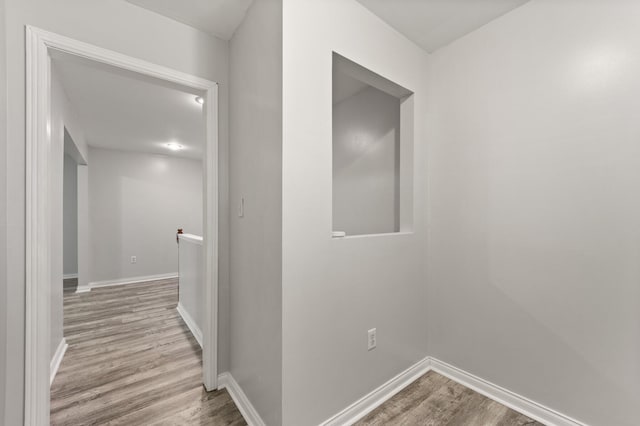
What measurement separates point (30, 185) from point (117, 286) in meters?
4.35

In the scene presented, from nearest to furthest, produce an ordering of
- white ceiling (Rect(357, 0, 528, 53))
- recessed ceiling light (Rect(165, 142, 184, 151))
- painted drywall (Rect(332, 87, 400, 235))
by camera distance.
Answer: white ceiling (Rect(357, 0, 528, 53)) < painted drywall (Rect(332, 87, 400, 235)) < recessed ceiling light (Rect(165, 142, 184, 151))

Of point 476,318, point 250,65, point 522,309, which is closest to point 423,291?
point 476,318

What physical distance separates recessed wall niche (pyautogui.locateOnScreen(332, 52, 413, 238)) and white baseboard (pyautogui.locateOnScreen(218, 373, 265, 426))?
4.45 feet

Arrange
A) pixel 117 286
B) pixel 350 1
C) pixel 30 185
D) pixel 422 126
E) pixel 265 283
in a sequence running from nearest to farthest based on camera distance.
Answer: pixel 30 185, pixel 265 283, pixel 350 1, pixel 422 126, pixel 117 286

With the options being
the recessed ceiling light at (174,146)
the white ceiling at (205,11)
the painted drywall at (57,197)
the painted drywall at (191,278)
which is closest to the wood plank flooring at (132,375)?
the painted drywall at (191,278)

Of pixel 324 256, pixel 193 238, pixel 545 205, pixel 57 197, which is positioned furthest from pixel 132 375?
pixel 545 205

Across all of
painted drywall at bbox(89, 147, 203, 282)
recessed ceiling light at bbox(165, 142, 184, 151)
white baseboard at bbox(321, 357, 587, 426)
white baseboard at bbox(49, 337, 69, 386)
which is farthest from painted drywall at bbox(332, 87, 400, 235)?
painted drywall at bbox(89, 147, 203, 282)

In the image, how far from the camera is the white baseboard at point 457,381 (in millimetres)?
1482

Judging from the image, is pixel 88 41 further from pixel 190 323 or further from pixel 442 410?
pixel 442 410

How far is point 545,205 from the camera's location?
1.53 m

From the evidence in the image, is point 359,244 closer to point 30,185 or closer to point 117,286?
point 30,185

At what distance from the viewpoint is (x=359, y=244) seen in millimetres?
1585

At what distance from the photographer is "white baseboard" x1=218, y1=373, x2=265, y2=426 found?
148 centimetres

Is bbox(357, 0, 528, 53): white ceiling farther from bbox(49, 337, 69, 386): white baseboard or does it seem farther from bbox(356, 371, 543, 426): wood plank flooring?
bbox(49, 337, 69, 386): white baseboard
